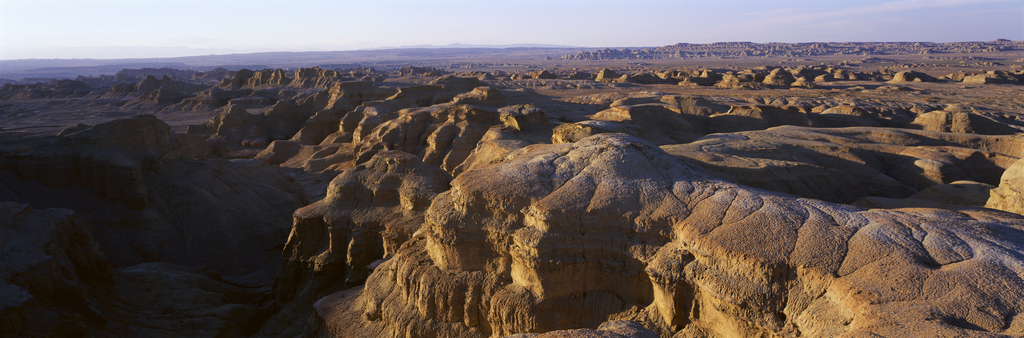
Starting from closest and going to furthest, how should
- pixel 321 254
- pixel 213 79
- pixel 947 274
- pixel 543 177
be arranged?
pixel 947 274
pixel 543 177
pixel 321 254
pixel 213 79

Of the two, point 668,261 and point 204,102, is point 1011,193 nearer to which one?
point 668,261

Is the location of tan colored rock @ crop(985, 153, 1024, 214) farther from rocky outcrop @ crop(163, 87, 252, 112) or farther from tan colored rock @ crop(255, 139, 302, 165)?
rocky outcrop @ crop(163, 87, 252, 112)

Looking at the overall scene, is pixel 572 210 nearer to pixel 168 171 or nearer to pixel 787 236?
pixel 787 236

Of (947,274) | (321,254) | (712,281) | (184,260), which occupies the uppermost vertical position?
(947,274)

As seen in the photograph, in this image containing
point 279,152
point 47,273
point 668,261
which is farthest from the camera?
point 279,152

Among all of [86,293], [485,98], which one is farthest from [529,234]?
[485,98]

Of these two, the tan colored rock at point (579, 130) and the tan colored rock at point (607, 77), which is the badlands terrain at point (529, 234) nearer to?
the tan colored rock at point (579, 130)

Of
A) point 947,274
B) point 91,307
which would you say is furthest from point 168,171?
point 947,274
